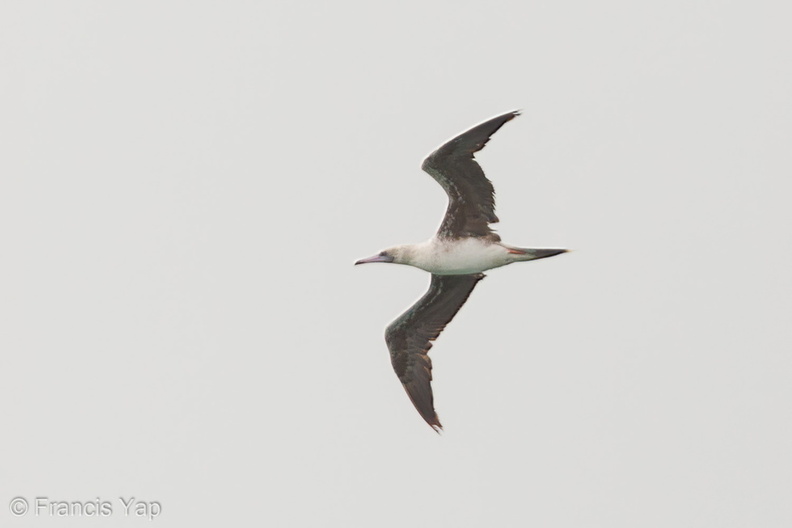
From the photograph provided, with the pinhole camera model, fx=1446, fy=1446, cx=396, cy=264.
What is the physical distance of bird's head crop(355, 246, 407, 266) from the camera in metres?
22.7

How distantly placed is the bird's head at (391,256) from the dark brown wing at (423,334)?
1.11 m

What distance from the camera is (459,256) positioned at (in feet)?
73.1

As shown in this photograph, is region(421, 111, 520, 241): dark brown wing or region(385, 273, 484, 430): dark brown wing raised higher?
region(421, 111, 520, 241): dark brown wing

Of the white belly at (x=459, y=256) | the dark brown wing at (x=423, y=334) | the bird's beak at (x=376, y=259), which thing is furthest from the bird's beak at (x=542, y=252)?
the bird's beak at (x=376, y=259)

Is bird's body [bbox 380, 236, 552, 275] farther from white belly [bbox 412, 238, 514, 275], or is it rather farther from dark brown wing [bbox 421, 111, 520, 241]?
dark brown wing [bbox 421, 111, 520, 241]

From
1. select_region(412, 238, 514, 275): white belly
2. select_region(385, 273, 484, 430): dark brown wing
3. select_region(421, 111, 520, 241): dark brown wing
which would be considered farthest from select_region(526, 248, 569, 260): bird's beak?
select_region(385, 273, 484, 430): dark brown wing

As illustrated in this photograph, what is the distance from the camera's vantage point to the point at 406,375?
24.0 metres

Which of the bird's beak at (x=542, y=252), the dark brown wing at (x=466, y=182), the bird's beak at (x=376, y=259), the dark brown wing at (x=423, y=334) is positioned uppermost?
the dark brown wing at (x=466, y=182)

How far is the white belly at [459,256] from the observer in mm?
22172

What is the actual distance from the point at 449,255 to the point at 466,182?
1.40 metres

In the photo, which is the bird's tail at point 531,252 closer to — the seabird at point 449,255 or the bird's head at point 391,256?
the seabird at point 449,255

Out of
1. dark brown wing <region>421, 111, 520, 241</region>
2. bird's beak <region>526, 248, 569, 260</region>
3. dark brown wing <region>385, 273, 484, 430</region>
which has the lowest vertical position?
dark brown wing <region>385, 273, 484, 430</region>

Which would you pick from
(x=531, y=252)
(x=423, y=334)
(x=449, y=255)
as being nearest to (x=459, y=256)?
(x=449, y=255)

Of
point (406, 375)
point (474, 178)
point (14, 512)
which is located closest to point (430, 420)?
point (406, 375)
